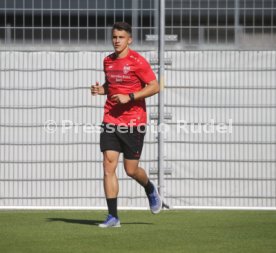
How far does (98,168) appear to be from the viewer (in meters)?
12.6

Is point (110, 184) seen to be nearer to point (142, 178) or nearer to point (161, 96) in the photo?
point (142, 178)

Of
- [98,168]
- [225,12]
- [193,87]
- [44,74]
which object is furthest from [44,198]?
[225,12]

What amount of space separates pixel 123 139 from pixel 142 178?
62 centimetres

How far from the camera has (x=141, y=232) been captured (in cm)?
912

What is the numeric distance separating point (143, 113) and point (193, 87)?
9.18ft

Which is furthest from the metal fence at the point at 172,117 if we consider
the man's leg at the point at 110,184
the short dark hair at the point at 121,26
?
the man's leg at the point at 110,184

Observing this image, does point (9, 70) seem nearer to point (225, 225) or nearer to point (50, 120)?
point (50, 120)

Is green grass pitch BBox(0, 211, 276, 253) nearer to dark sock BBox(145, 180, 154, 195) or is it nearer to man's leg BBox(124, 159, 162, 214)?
man's leg BBox(124, 159, 162, 214)

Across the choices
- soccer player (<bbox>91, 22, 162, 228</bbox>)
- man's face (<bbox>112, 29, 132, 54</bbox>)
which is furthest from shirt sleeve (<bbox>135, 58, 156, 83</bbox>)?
man's face (<bbox>112, 29, 132, 54</bbox>)

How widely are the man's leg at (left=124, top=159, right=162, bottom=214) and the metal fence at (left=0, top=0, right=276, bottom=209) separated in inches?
81.2

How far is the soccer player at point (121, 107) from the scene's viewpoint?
31.5 ft

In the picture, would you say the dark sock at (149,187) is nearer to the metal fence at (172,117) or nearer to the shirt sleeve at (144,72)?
the shirt sleeve at (144,72)

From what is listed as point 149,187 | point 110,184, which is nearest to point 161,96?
point 149,187

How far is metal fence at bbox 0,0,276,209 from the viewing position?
41.0ft
